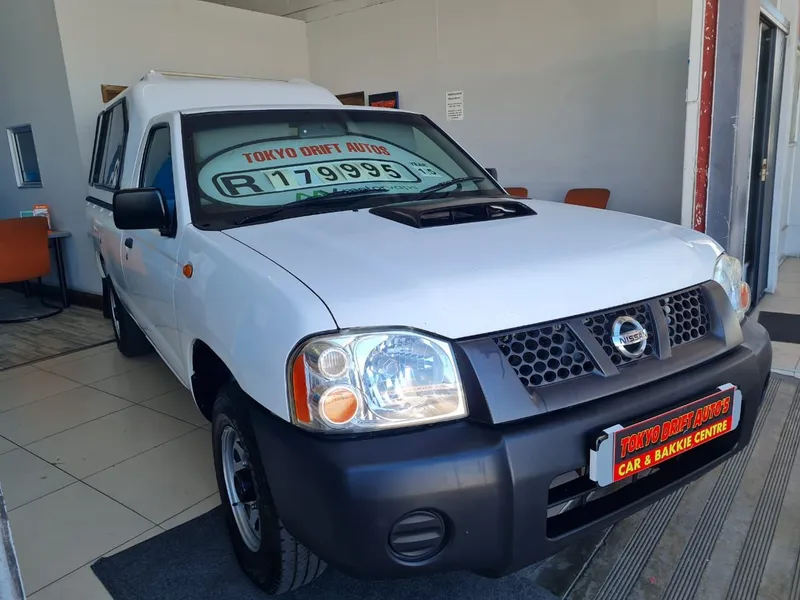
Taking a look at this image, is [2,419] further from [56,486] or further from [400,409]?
[400,409]

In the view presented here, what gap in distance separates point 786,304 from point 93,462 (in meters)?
4.62

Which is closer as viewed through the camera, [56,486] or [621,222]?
[621,222]

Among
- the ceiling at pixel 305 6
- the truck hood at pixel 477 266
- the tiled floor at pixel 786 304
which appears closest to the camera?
the truck hood at pixel 477 266

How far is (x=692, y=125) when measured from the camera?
346 centimetres

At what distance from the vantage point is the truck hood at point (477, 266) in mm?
1332

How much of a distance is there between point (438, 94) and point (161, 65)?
2.80 metres

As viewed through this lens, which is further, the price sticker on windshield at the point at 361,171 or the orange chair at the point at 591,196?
the orange chair at the point at 591,196

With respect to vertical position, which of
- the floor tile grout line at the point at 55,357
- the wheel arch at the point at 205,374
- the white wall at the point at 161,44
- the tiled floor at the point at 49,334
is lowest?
the tiled floor at the point at 49,334

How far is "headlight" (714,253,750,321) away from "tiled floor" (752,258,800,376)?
1708 mm

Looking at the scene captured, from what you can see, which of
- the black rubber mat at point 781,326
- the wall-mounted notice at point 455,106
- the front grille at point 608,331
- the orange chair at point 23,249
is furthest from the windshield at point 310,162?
the orange chair at point 23,249

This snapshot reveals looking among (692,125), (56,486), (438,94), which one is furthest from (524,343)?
(438,94)

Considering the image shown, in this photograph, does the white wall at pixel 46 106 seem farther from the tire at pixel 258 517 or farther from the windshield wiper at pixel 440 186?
the tire at pixel 258 517

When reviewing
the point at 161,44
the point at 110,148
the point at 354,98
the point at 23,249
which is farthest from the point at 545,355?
the point at 354,98

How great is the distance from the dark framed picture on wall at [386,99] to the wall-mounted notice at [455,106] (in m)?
0.69
